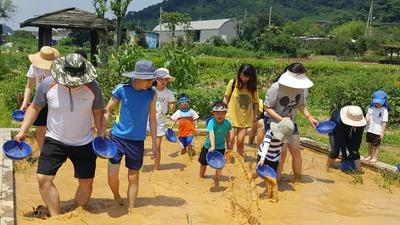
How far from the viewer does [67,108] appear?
439 cm

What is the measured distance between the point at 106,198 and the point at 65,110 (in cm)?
147

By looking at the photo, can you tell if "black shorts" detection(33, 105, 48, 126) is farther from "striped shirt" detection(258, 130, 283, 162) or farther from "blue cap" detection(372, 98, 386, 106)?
"blue cap" detection(372, 98, 386, 106)

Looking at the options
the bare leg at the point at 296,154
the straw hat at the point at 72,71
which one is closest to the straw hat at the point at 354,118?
the bare leg at the point at 296,154

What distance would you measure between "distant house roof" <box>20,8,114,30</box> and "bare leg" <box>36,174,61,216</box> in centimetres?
1032

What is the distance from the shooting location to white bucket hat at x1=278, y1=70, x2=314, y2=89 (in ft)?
19.2

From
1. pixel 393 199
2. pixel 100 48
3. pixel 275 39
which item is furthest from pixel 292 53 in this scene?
pixel 393 199

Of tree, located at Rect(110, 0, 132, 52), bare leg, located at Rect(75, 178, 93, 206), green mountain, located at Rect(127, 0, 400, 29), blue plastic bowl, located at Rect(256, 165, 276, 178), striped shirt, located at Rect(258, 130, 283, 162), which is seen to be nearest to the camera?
bare leg, located at Rect(75, 178, 93, 206)

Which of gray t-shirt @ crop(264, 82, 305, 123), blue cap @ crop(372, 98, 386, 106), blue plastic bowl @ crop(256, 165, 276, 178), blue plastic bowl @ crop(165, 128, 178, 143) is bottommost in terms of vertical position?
blue plastic bowl @ crop(165, 128, 178, 143)

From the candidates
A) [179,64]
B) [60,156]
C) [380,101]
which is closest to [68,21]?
[179,64]

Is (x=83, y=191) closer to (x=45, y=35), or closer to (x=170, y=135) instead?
(x=170, y=135)

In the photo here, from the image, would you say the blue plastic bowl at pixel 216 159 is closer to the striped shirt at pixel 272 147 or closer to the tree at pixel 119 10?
the striped shirt at pixel 272 147

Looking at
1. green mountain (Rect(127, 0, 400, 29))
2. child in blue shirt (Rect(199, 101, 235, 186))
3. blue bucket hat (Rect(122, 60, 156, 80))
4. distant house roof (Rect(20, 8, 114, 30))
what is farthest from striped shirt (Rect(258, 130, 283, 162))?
green mountain (Rect(127, 0, 400, 29))

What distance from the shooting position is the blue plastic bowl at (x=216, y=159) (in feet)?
19.0

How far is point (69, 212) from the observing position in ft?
15.6
